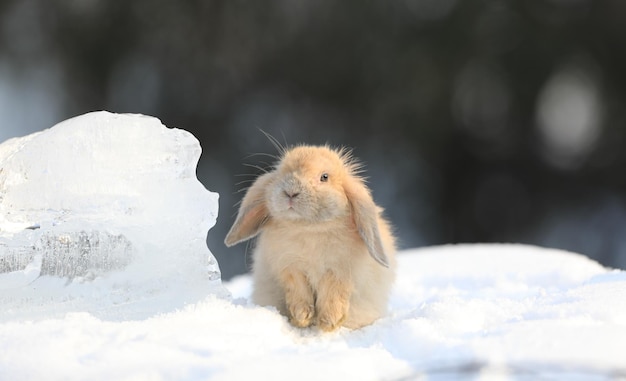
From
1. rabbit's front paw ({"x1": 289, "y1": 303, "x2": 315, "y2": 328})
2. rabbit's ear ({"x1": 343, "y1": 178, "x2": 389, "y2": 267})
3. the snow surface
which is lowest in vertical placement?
rabbit's front paw ({"x1": 289, "y1": 303, "x2": 315, "y2": 328})

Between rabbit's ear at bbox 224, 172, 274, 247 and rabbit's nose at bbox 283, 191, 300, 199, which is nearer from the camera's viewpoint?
rabbit's nose at bbox 283, 191, 300, 199

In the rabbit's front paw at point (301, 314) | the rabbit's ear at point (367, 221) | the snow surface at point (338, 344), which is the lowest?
the rabbit's front paw at point (301, 314)

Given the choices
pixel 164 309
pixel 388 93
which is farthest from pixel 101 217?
pixel 388 93

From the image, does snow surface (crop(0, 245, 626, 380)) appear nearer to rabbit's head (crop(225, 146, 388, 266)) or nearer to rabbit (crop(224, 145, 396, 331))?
rabbit (crop(224, 145, 396, 331))

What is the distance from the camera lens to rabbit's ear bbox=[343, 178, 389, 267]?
6.59 ft

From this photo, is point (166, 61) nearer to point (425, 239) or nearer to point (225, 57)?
point (225, 57)

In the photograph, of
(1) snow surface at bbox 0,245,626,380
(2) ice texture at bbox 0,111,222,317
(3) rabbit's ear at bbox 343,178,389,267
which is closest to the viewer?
(1) snow surface at bbox 0,245,626,380

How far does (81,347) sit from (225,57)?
4981mm

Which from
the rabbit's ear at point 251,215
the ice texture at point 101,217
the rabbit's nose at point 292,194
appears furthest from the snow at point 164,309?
the rabbit's nose at point 292,194

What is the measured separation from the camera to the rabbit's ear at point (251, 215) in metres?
2.19

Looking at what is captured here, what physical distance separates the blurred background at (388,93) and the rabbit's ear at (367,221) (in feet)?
13.4

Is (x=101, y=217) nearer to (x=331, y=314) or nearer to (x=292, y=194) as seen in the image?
(x=292, y=194)

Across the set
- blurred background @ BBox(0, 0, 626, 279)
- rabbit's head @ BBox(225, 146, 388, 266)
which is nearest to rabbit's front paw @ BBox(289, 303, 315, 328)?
rabbit's head @ BBox(225, 146, 388, 266)

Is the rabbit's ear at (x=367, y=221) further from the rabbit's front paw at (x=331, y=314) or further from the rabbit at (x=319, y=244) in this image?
the rabbit's front paw at (x=331, y=314)
